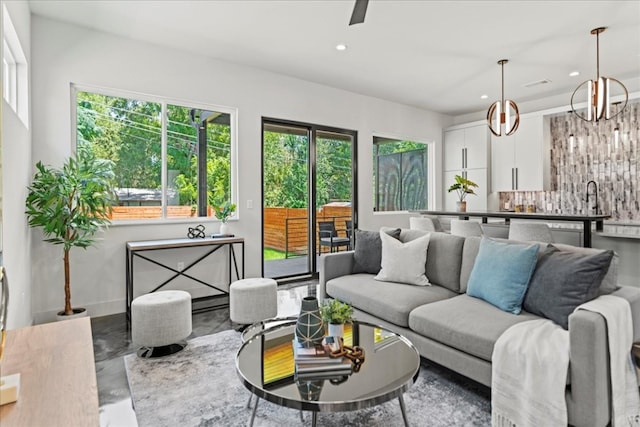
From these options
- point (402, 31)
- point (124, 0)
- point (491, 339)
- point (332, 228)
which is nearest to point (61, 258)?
point (124, 0)

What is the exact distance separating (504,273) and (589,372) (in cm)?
81

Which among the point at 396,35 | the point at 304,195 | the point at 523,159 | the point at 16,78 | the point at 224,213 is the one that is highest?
the point at 396,35

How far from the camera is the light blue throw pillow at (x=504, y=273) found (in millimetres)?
2283

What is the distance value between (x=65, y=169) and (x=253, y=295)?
6.81 feet

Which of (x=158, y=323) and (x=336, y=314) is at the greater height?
(x=336, y=314)

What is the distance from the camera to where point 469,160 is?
277 inches

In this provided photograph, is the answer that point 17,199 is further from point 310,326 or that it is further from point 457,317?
point 457,317

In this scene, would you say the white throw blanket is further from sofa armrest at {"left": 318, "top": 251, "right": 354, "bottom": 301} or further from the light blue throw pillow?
sofa armrest at {"left": 318, "top": 251, "right": 354, "bottom": 301}

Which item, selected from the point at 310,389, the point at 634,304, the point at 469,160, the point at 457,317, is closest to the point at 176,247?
the point at 310,389

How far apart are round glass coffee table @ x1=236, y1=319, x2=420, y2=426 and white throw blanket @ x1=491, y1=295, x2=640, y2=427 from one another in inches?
19.0

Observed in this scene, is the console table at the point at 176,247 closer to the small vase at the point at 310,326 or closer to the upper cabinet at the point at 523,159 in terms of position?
the small vase at the point at 310,326

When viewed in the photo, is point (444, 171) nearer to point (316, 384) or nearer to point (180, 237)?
point (180, 237)

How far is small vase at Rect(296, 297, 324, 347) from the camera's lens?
1888mm

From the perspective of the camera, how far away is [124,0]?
3174mm
